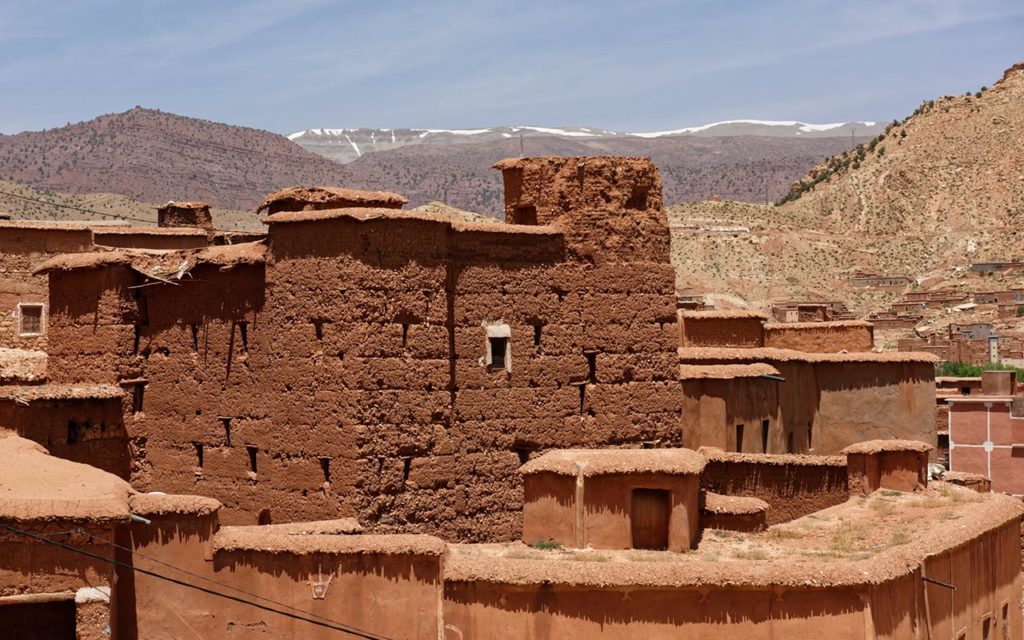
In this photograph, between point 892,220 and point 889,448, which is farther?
point 892,220

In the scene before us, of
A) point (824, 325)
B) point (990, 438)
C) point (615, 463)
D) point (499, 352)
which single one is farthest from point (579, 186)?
point (990, 438)

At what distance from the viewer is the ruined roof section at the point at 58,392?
2253 centimetres

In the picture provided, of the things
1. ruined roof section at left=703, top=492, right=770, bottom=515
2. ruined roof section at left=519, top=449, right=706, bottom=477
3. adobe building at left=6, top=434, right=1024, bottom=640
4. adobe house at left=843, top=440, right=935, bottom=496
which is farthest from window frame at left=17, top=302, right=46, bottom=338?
adobe house at left=843, top=440, right=935, bottom=496

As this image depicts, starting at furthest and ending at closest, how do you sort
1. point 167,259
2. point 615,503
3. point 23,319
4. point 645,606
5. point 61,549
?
point 23,319
point 167,259
point 615,503
point 645,606
point 61,549

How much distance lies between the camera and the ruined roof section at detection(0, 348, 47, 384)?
1003 inches

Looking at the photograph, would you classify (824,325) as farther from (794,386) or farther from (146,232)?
(146,232)

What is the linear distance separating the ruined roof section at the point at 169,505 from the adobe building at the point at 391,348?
13.3 feet

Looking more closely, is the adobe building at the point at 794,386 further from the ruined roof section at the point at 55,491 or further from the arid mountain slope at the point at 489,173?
the arid mountain slope at the point at 489,173

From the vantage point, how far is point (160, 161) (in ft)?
415

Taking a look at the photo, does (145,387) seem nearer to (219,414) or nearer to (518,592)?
(219,414)

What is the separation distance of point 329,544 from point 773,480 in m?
11.0

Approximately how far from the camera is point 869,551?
1936 centimetres

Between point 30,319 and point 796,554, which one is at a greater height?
point 30,319

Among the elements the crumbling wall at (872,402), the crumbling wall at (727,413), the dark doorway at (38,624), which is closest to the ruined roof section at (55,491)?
the dark doorway at (38,624)
